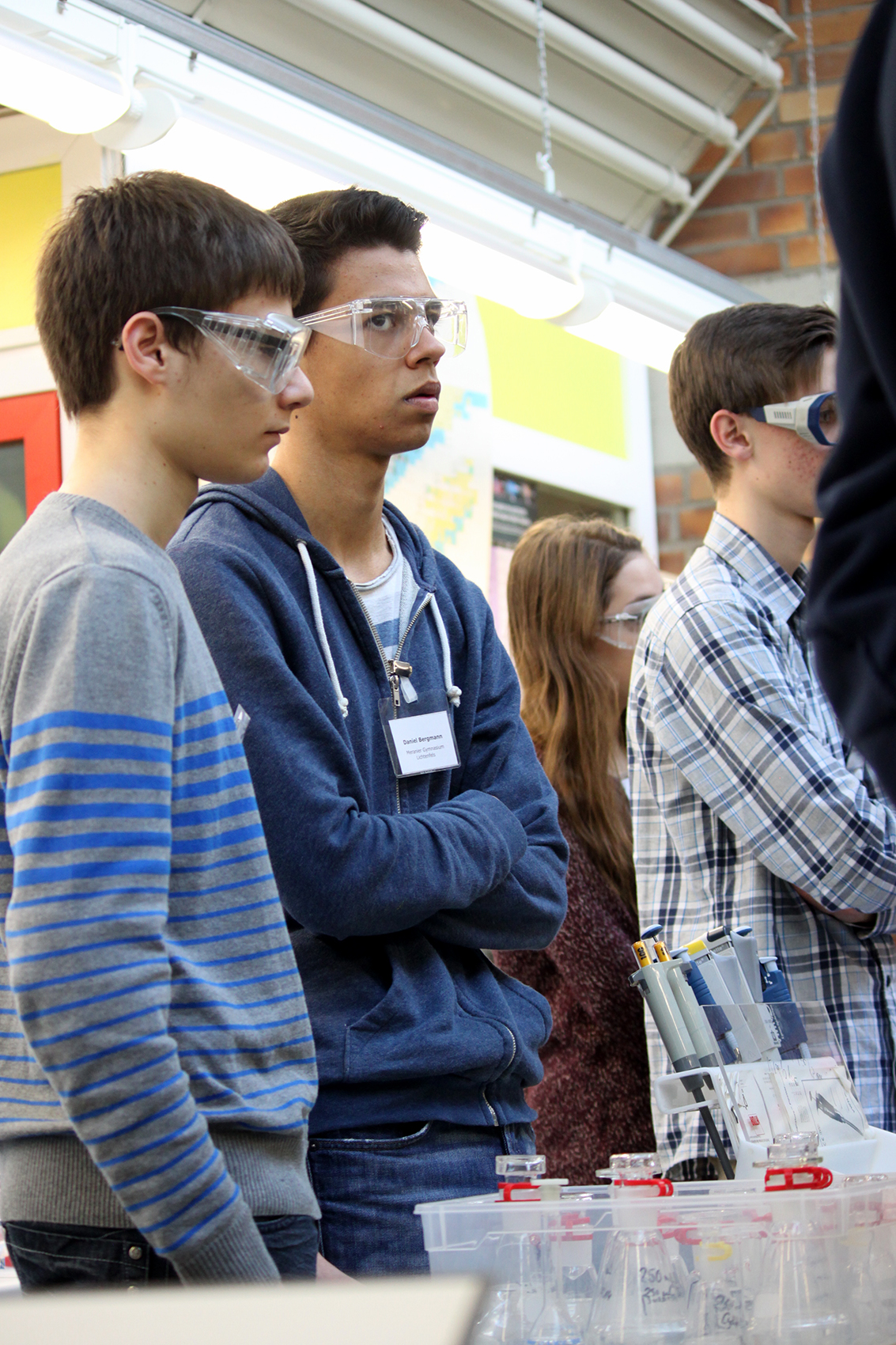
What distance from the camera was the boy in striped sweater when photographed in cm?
97

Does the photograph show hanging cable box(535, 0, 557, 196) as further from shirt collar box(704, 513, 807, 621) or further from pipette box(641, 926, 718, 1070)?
pipette box(641, 926, 718, 1070)

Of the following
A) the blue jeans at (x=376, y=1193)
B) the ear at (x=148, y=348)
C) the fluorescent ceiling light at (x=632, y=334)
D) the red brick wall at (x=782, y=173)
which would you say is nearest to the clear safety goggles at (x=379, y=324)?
the ear at (x=148, y=348)

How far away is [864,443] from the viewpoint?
73cm

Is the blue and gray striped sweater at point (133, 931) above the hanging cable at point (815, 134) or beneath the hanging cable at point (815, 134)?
beneath

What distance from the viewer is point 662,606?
6.61 ft

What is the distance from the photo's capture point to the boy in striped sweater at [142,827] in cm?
97

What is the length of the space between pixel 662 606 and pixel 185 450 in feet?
3.16

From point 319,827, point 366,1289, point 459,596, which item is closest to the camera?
point 366,1289

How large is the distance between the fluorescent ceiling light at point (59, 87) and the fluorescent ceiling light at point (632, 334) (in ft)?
4.08

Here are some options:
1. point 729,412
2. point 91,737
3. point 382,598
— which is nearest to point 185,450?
point 91,737

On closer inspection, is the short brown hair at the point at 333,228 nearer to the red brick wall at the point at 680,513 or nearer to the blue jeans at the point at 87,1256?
the blue jeans at the point at 87,1256

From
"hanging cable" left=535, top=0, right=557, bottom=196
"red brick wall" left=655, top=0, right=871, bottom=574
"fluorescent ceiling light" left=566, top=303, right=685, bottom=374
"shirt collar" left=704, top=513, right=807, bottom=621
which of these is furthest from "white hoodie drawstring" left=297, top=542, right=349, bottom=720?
"red brick wall" left=655, top=0, right=871, bottom=574

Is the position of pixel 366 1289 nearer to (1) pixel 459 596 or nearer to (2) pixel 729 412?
(1) pixel 459 596

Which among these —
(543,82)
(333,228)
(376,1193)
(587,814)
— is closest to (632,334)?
(543,82)
